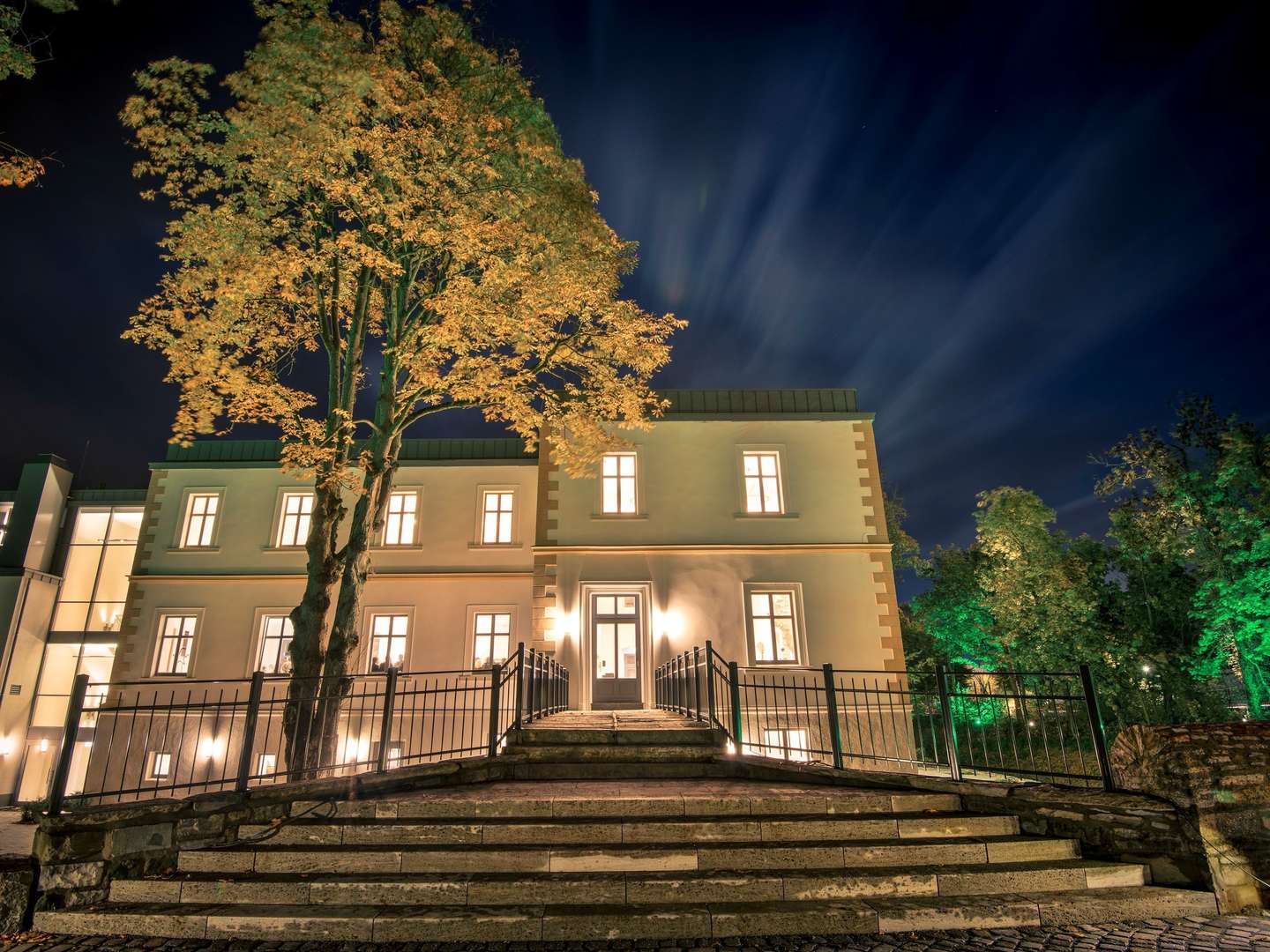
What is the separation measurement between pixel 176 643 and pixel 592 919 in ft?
59.7

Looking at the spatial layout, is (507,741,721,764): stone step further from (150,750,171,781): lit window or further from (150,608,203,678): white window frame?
(150,608,203,678): white window frame

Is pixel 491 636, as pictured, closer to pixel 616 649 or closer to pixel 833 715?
pixel 616 649

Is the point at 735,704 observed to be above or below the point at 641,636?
below

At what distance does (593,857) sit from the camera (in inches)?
223

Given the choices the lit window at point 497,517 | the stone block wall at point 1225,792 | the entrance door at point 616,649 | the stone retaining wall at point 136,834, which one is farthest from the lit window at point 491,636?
the stone block wall at point 1225,792

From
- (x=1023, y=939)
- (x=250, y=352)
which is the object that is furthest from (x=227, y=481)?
(x=1023, y=939)

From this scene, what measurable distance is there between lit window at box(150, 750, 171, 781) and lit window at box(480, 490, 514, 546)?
9.43m

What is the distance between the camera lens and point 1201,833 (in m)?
5.62

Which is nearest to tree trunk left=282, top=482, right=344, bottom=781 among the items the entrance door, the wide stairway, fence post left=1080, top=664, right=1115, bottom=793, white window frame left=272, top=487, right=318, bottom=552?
the wide stairway

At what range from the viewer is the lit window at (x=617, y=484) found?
16125 mm

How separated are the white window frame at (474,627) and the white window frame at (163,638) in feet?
24.5

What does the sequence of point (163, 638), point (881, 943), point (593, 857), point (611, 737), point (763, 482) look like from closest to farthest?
point (881, 943), point (593, 857), point (611, 737), point (763, 482), point (163, 638)

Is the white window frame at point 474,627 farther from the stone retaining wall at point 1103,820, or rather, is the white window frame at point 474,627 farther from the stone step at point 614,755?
the stone retaining wall at point 1103,820

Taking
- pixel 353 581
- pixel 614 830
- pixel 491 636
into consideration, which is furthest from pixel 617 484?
pixel 614 830
